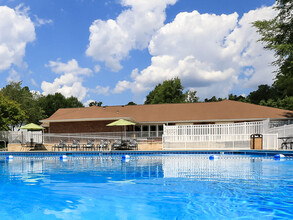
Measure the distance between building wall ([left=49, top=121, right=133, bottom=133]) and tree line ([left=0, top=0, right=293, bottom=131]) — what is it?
25.7 ft

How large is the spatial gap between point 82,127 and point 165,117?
9.18m

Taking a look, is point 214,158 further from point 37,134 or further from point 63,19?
point 37,134

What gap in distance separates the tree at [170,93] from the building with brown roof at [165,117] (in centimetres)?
2353

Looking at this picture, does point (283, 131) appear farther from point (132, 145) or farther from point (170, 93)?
point (170, 93)

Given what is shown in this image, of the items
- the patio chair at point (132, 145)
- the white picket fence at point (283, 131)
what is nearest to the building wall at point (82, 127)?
the patio chair at point (132, 145)

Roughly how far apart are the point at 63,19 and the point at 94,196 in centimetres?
1823

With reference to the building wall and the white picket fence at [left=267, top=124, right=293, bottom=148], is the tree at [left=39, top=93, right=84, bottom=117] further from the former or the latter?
the white picket fence at [left=267, top=124, right=293, bottom=148]

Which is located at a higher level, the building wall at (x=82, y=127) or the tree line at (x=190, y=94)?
the tree line at (x=190, y=94)

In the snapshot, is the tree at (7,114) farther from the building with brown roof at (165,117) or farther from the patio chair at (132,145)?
the patio chair at (132,145)

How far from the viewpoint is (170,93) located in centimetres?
5781

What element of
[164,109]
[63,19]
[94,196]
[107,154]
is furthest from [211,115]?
[94,196]

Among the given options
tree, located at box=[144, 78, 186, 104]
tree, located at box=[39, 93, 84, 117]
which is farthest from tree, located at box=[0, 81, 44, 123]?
tree, located at box=[144, 78, 186, 104]

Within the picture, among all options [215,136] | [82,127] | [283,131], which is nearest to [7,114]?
[82,127]

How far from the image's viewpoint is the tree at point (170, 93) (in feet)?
189
